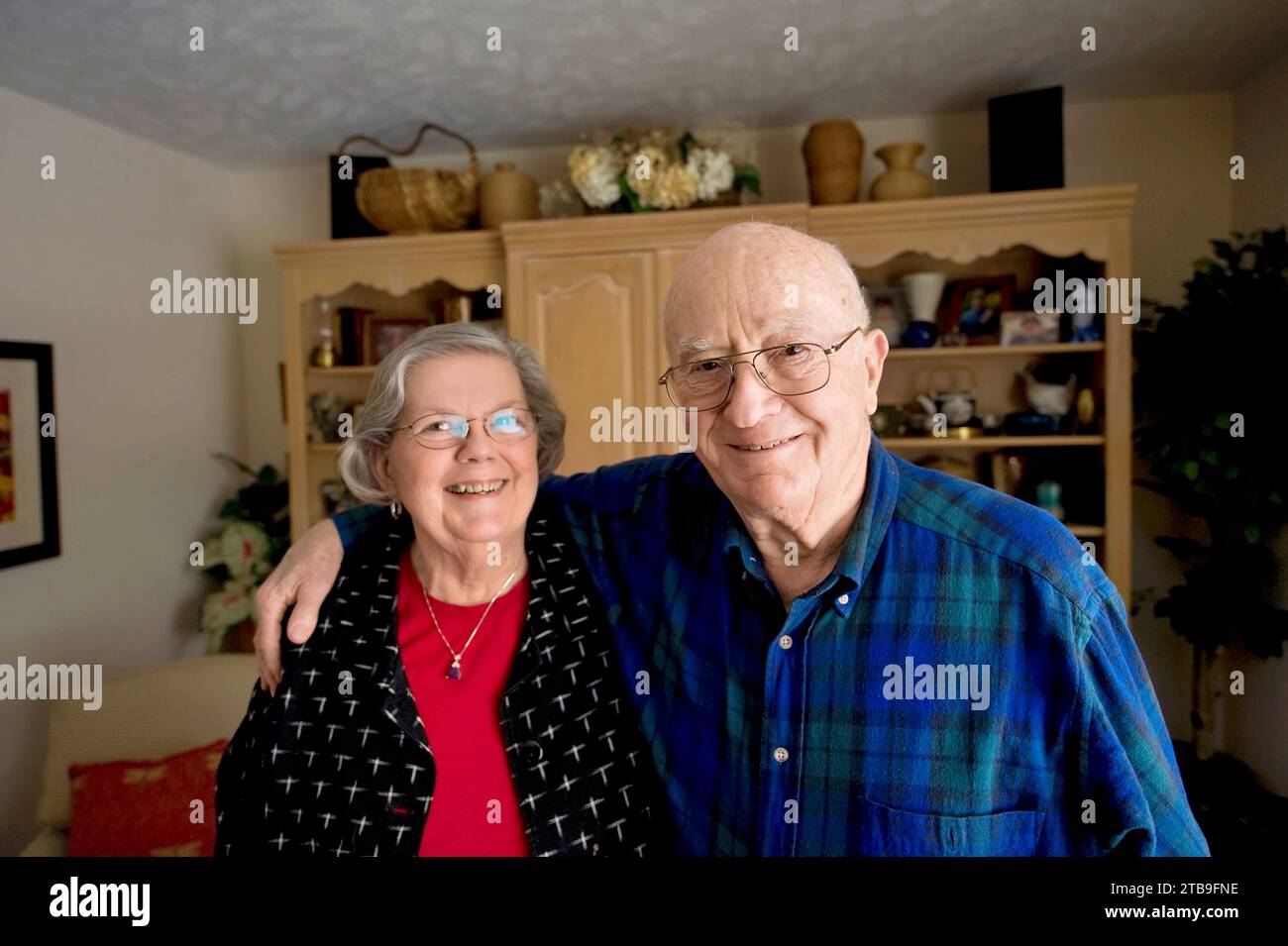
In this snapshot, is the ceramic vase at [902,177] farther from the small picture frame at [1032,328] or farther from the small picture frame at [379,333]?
the small picture frame at [379,333]

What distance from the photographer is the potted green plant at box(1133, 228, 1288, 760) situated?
7.04ft

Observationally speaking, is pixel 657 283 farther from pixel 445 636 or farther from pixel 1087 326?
pixel 445 636

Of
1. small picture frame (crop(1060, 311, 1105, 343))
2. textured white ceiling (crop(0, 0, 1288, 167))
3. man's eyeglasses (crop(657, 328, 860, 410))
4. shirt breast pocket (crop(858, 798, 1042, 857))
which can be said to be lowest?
shirt breast pocket (crop(858, 798, 1042, 857))

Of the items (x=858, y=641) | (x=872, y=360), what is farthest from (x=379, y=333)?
(x=858, y=641)

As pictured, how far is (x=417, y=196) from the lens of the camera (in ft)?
9.07

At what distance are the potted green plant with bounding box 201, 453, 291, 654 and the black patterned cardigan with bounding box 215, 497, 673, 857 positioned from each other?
2022mm

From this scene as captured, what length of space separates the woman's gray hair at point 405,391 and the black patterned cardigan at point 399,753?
193 millimetres

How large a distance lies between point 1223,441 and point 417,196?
249cm

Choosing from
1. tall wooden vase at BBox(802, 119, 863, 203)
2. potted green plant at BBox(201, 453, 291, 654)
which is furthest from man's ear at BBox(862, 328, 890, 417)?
potted green plant at BBox(201, 453, 291, 654)

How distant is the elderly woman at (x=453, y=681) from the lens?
95cm

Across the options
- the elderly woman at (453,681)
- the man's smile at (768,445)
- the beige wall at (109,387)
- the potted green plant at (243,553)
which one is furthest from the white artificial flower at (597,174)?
the man's smile at (768,445)

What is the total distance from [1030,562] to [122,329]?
110 inches

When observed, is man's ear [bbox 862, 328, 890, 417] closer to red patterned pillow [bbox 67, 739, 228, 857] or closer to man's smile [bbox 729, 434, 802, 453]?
man's smile [bbox 729, 434, 802, 453]
